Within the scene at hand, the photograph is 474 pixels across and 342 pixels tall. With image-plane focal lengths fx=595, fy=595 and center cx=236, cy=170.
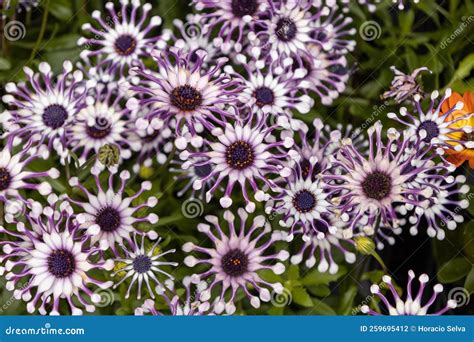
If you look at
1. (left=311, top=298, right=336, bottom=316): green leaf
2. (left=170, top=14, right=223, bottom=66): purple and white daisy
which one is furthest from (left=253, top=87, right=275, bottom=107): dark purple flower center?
(left=311, top=298, right=336, bottom=316): green leaf

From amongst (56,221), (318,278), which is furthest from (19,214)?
(318,278)

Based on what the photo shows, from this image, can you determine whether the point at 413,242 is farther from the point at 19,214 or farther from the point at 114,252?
the point at 19,214

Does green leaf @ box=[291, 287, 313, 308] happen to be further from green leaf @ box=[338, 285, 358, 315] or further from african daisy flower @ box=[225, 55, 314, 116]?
african daisy flower @ box=[225, 55, 314, 116]

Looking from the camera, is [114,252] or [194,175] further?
[194,175]

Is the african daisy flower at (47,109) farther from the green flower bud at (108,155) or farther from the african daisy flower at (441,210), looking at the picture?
the african daisy flower at (441,210)

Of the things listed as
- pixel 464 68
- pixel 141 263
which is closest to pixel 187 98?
pixel 141 263

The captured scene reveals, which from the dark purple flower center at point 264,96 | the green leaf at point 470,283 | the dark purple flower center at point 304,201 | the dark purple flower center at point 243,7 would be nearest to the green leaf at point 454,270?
the green leaf at point 470,283
